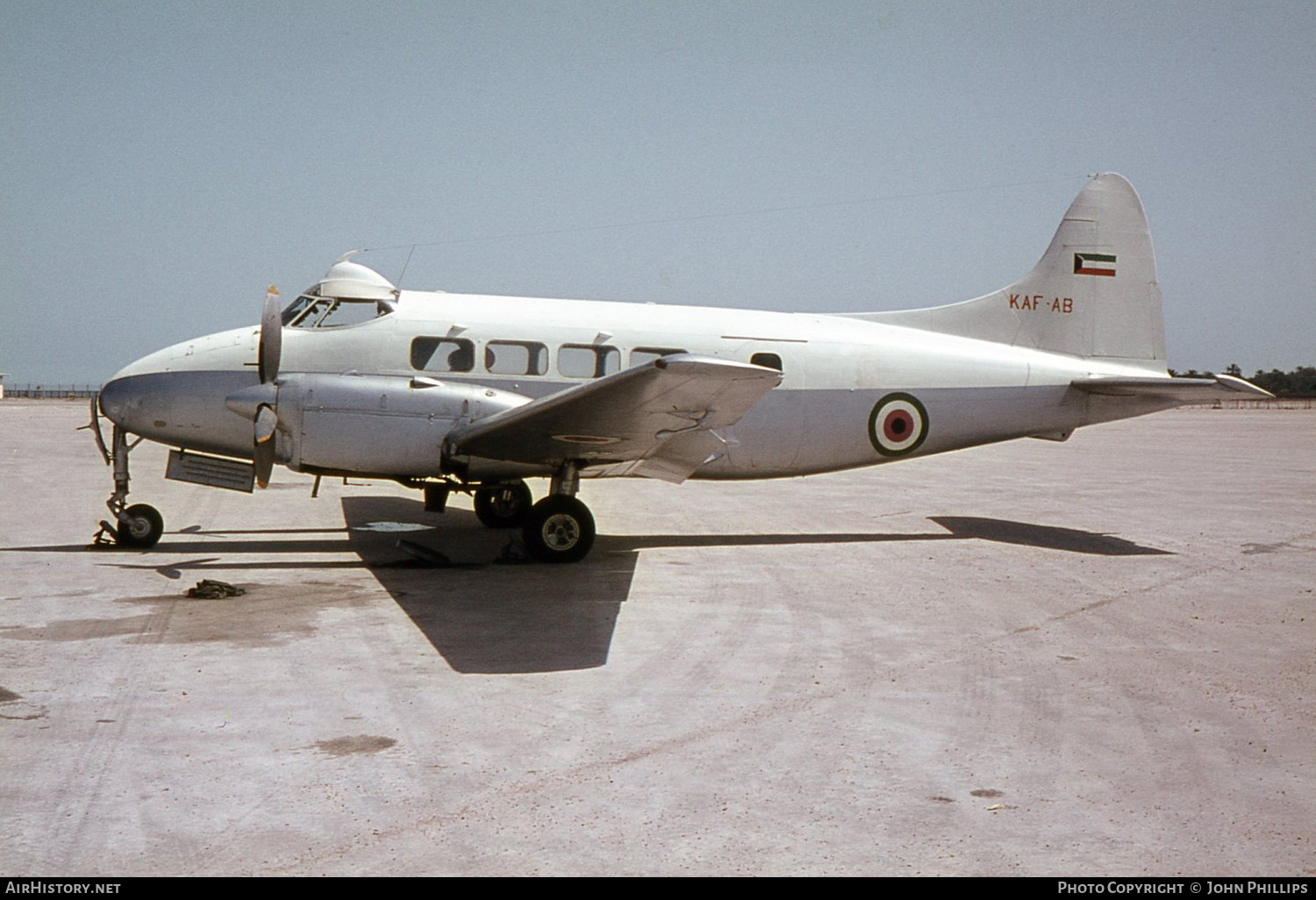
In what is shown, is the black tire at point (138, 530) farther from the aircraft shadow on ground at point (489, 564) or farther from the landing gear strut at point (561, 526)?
the landing gear strut at point (561, 526)

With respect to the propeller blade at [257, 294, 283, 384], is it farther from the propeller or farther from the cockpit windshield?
the cockpit windshield

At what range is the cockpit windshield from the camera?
13086 mm

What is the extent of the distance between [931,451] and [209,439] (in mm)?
9714

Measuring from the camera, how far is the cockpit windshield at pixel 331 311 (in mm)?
13086

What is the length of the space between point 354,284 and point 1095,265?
10.9 meters

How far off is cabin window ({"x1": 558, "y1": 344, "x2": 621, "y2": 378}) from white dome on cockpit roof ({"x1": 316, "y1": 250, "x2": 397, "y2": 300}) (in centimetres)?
234

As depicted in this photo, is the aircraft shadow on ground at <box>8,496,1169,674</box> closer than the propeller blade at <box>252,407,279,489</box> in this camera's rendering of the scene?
Yes

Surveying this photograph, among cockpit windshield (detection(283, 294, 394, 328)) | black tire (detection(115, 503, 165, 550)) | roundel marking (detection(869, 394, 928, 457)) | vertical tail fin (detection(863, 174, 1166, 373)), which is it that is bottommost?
black tire (detection(115, 503, 165, 550))

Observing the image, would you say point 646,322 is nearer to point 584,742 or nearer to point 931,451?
point 931,451

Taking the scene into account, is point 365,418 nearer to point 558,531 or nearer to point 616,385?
point 558,531

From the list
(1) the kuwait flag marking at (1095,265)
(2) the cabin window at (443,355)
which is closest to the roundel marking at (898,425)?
(1) the kuwait flag marking at (1095,265)

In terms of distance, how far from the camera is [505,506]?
50.4 feet

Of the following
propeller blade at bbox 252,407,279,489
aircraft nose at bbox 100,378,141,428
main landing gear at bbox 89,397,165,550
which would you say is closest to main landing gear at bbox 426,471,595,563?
propeller blade at bbox 252,407,279,489

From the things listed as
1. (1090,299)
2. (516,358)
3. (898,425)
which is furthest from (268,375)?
(1090,299)
